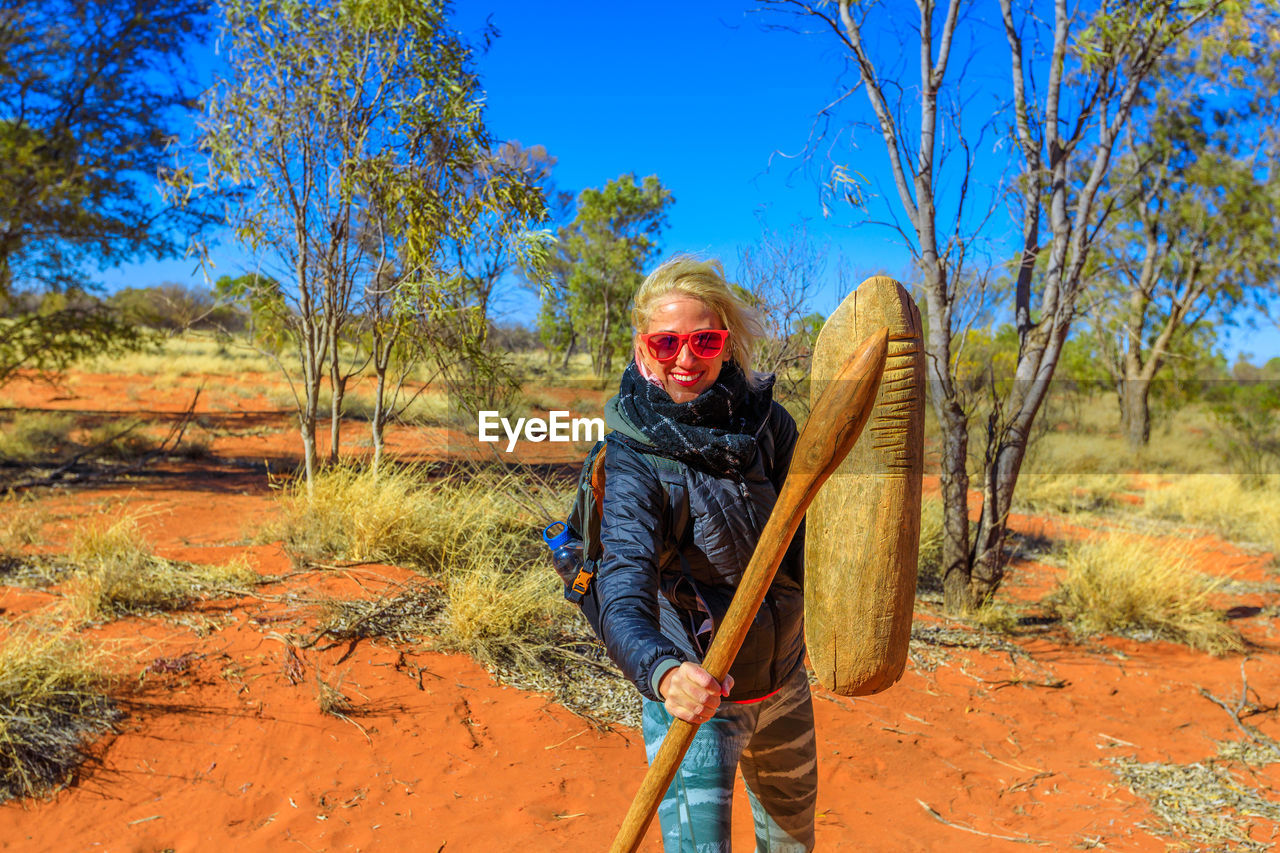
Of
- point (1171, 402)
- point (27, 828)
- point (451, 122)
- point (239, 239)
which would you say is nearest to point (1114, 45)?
point (451, 122)

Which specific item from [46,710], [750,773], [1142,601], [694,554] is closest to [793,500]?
[694,554]

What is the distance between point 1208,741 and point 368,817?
4222mm

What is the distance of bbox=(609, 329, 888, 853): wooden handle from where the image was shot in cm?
119

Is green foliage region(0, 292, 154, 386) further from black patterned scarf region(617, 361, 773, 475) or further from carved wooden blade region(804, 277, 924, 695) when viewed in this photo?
carved wooden blade region(804, 277, 924, 695)

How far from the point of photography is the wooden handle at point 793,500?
1191 millimetres

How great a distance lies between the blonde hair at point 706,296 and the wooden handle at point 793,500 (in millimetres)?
491

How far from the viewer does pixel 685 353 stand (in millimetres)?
1668

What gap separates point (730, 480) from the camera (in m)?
1.65

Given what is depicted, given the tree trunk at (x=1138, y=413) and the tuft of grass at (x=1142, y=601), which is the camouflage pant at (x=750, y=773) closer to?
the tuft of grass at (x=1142, y=601)

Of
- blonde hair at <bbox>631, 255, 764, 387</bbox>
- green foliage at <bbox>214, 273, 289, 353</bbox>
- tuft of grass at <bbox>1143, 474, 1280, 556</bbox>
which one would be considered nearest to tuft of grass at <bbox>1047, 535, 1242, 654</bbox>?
tuft of grass at <bbox>1143, 474, 1280, 556</bbox>

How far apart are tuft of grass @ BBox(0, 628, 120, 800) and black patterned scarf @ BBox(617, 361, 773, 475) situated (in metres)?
3.33

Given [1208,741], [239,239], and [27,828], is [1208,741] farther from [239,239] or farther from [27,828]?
[239,239]

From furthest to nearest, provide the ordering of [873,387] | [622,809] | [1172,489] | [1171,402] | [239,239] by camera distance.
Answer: [1171,402], [1172,489], [239,239], [622,809], [873,387]

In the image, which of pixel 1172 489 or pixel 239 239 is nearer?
pixel 239 239
